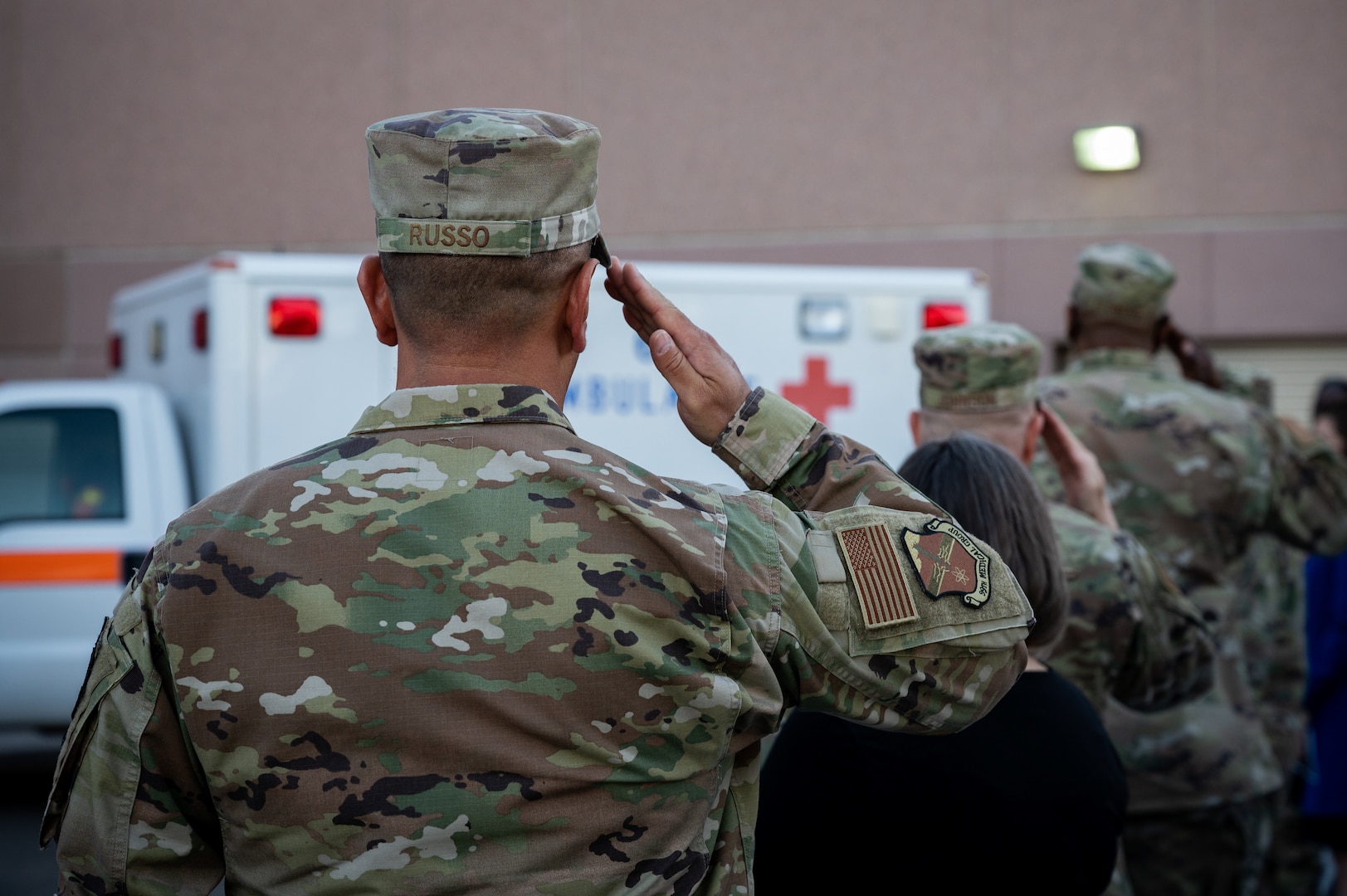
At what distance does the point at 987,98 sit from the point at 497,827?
6.96 metres

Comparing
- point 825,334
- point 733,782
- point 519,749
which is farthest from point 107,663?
point 825,334

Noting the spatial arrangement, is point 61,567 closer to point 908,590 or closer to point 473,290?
point 473,290

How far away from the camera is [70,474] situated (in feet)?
16.7

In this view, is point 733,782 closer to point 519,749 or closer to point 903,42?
point 519,749

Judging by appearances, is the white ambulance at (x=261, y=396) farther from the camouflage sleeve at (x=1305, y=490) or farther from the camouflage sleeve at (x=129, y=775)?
the camouflage sleeve at (x=129, y=775)

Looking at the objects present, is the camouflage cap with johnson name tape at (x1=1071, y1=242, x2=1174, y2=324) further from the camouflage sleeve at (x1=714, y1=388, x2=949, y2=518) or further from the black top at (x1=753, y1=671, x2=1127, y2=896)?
the camouflage sleeve at (x1=714, y1=388, x2=949, y2=518)

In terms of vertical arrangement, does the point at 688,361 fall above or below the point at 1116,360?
above

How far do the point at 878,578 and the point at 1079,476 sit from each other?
152 centimetres

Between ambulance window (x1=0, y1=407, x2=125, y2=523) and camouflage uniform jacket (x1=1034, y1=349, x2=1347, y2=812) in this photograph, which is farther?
ambulance window (x1=0, y1=407, x2=125, y2=523)

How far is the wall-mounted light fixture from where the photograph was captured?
7.26m

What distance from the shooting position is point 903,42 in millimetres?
7617

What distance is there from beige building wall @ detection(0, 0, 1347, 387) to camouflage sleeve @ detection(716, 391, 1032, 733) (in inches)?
253

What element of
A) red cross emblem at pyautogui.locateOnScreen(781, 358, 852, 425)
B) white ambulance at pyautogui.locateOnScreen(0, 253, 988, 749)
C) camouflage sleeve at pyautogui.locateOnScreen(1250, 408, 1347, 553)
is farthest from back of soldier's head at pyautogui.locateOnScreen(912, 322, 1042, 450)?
red cross emblem at pyautogui.locateOnScreen(781, 358, 852, 425)

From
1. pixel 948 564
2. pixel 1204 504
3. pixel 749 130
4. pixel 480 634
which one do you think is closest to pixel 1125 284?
pixel 1204 504
